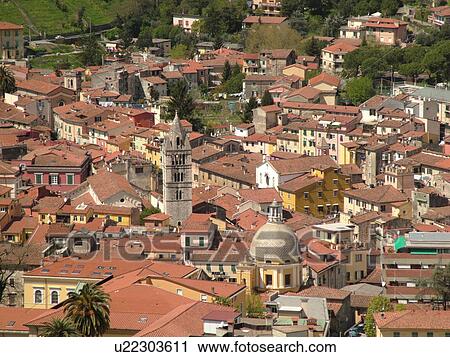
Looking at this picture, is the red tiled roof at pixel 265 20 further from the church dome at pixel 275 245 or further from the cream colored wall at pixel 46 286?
the cream colored wall at pixel 46 286

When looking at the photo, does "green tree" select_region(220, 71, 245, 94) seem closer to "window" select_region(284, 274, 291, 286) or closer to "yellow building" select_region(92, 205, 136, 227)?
"yellow building" select_region(92, 205, 136, 227)

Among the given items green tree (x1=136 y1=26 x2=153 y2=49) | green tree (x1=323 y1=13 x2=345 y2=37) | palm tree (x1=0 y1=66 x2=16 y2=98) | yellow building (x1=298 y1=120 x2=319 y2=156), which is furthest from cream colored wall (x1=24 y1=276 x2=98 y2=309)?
green tree (x1=136 y1=26 x2=153 y2=49)

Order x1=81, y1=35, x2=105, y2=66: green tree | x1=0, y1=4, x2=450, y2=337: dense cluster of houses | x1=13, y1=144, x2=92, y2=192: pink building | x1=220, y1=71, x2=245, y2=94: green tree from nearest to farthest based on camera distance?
x1=0, y1=4, x2=450, y2=337: dense cluster of houses
x1=13, y1=144, x2=92, y2=192: pink building
x1=220, y1=71, x2=245, y2=94: green tree
x1=81, y1=35, x2=105, y2=66: green tree

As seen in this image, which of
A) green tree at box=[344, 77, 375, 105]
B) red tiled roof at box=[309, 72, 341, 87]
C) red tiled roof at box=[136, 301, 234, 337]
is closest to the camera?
red tiled roof at box=[136, 301, 234, 337]
